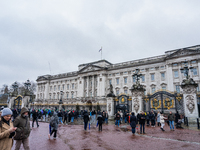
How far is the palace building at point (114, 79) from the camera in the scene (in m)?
39.1

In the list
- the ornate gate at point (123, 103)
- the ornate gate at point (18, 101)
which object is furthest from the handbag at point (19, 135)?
the ornate gate at point (18, 101)

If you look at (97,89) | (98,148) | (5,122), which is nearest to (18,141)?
(5,122)

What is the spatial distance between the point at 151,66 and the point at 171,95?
30.9 meters

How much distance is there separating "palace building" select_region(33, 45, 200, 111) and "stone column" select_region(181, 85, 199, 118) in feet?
55.3

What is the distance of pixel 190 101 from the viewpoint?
541 inches

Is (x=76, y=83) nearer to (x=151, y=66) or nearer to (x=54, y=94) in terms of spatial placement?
(x=54, y=94)

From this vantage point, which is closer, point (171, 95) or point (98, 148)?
point (98, 148)

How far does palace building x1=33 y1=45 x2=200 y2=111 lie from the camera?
39.1 meters

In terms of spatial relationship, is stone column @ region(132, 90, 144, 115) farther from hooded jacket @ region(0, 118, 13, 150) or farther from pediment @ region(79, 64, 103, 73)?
pediment @ region(79, 64, 103, 73)

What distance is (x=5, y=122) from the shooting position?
12.0ft

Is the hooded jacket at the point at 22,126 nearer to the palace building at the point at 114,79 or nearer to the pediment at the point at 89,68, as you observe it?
the palace building at the point at 114,79

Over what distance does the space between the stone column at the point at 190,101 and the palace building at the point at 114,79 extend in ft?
55.3

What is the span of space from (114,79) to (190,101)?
38.8 meters

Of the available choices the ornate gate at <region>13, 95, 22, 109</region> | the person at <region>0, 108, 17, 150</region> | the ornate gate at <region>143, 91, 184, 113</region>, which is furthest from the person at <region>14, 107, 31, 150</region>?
the ornate gate at <region>13, 95, 22, 109</region>
